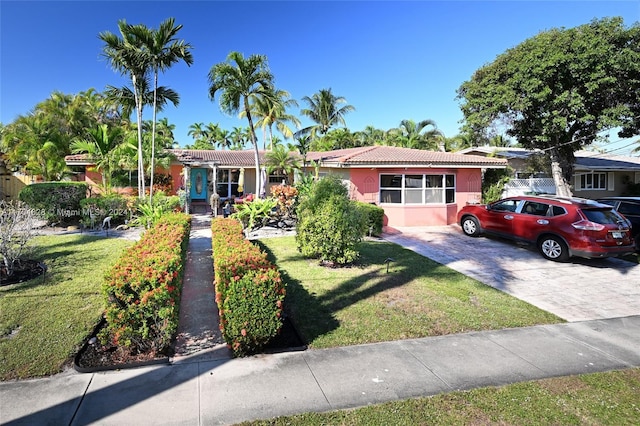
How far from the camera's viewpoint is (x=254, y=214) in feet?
43.7

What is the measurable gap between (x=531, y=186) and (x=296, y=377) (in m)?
21.6

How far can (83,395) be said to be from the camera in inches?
143

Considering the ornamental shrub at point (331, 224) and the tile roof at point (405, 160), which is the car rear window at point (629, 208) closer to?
the tile roof at point (405, 160)

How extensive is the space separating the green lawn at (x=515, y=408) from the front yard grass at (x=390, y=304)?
4.73ft

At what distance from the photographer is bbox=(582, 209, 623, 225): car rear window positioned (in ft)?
30.7

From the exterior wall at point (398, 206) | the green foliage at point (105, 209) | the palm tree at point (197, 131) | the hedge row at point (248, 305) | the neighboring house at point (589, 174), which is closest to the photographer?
the hedge row at point (248, 305)

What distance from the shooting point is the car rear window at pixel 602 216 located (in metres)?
9.37

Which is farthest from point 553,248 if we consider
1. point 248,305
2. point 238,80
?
point 238,80

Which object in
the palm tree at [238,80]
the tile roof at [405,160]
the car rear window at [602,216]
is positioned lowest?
the car rear window at [602,216]

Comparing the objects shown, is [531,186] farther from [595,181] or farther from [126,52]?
[126,52]

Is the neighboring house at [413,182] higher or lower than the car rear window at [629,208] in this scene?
higher

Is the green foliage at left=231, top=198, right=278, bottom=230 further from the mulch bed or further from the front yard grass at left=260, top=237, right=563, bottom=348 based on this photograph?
the mulch bed

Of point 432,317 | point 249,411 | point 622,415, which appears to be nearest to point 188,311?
point 249,411

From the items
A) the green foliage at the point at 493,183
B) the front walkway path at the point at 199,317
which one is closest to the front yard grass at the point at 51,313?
the front walkway path at the point at 199,317
